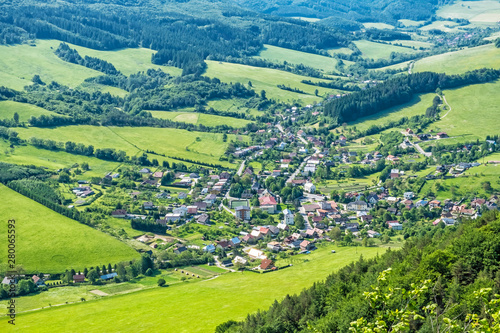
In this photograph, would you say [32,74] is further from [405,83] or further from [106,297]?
[106,297]

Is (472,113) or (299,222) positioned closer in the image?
Result: (299,222)

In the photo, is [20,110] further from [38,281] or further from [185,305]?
[185,305]

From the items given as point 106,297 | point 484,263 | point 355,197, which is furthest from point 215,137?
point 484,263

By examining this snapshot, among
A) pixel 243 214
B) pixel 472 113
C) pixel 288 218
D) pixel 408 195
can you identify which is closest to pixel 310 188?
pixel 288 218

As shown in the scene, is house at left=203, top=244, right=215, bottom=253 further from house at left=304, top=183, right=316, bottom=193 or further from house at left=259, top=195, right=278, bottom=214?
house at left=304, top=183, right=316, bottom=193

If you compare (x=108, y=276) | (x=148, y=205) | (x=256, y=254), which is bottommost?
(x=108, y=276)

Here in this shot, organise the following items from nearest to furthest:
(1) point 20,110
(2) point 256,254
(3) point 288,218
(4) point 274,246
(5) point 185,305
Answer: (5) point 185,305 → (2) point 256,254 → (4) point 274,246 → (3) point 288,218 → (1) point 20,110

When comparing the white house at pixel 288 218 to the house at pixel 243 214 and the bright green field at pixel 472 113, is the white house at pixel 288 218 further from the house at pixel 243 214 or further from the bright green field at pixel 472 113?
the bright green field at pixel 472 113

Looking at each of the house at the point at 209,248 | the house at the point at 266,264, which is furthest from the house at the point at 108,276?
the house at the point at 266,264
